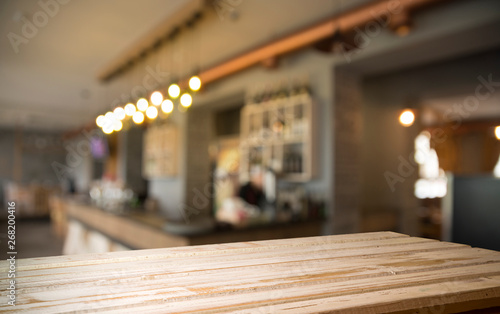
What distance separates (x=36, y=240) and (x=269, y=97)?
6.23 meters

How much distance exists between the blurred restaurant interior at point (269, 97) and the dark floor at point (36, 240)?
0.09 metres

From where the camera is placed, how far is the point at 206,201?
300 inches

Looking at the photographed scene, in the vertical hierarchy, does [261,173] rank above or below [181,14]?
below

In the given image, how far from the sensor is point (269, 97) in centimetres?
486

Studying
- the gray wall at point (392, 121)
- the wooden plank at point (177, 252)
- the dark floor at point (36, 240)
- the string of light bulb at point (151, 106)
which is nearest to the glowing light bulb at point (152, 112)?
the string of light bulb at point (151, 106)

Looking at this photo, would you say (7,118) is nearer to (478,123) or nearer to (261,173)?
(261,173)

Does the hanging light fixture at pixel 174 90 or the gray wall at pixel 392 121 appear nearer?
the hanging light fixture at pixel 174 90

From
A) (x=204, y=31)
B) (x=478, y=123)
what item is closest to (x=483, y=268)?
(x=204, y=31)

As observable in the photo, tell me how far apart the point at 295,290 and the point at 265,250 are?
1.19ft

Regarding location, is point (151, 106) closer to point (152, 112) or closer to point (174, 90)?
point (152, 112)

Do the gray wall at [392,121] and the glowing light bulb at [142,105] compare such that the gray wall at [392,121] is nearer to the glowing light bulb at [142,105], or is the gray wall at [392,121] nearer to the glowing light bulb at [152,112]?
the glowing light bulb at [152,112]

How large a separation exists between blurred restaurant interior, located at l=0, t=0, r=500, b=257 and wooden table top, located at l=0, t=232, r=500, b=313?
4.60ft

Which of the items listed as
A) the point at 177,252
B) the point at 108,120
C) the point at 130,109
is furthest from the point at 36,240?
the point at 177,252

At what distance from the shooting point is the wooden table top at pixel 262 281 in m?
0.74
